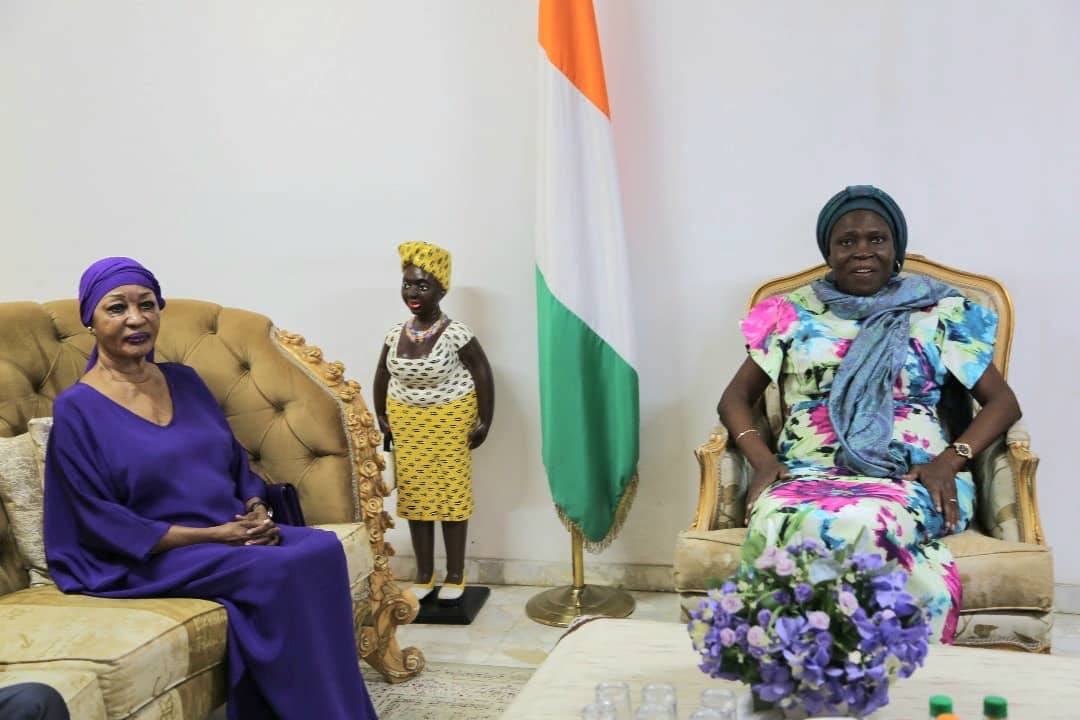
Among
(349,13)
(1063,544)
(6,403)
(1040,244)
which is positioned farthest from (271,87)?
(1063,544)

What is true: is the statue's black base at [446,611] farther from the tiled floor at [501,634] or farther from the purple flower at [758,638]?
the purple flower at [758,638]

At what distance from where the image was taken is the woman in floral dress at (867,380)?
2.84m

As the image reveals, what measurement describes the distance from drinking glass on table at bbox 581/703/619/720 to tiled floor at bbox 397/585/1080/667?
5.46 feet

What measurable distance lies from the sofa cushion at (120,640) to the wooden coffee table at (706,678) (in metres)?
0.86

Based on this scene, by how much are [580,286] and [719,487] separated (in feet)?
3.22

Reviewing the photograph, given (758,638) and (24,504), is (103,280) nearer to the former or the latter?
(24,504)

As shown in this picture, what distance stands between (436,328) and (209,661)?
1565 millimetres

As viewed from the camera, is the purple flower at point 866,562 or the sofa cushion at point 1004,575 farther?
the sofa cushion at point 1004,575

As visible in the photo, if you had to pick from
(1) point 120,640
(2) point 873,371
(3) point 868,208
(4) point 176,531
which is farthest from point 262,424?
(3) point 868,208

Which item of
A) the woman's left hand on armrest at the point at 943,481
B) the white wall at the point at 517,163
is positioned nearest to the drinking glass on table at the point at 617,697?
the woman's left hand on armrest at the point at 943,481

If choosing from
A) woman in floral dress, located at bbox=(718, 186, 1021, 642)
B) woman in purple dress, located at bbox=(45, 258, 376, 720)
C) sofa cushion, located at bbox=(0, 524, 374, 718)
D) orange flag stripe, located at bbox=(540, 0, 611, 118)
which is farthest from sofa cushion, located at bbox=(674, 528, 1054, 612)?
orange flag stripe, located at bbox=(540, 0, 611, 118)

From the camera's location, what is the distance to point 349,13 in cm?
407

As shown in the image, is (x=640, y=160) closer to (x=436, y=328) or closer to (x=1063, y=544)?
(x=436, y=328)

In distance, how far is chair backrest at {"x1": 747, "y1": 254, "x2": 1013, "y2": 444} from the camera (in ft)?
10.5
